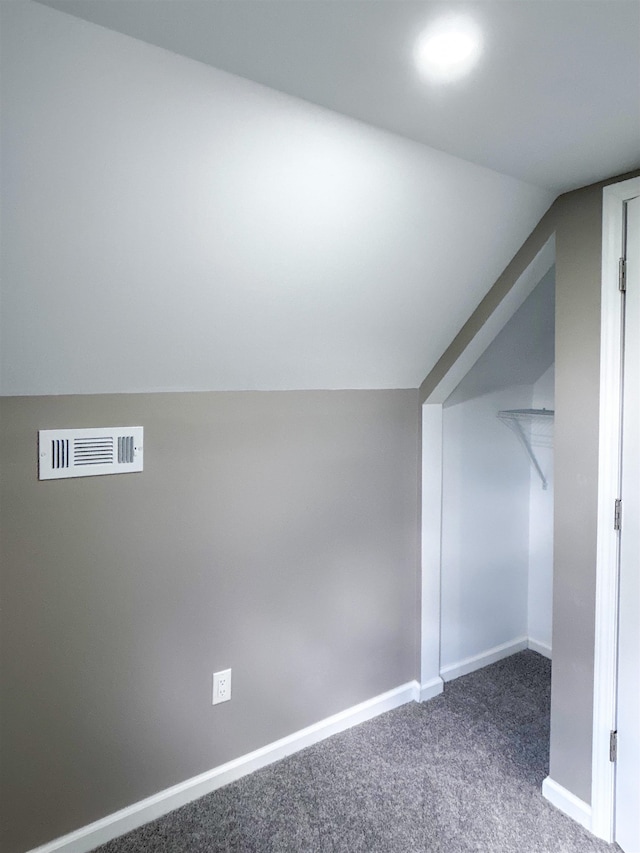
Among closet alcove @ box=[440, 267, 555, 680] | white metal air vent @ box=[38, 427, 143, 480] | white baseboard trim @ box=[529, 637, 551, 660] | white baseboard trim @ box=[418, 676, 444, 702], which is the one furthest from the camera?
white baseboard trim @ box=[529, 637, 551, 660]

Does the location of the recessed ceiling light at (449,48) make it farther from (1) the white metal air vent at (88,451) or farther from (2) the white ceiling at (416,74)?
(1) the white metal air vent at (88,451)

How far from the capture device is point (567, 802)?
6.39ft

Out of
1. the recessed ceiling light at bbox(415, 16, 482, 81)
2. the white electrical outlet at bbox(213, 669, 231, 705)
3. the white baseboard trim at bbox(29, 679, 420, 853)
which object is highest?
the recessed ceiling light at bbox(415, 16, 482, 81)

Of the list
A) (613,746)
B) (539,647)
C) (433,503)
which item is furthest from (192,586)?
(539,647)

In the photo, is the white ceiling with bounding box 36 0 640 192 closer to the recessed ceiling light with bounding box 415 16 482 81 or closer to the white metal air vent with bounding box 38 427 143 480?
the recessed ceiling light with bounding box 415 16 482 81

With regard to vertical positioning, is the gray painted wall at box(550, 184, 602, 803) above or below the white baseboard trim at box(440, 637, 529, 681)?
above

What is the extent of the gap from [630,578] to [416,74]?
60.5 inches

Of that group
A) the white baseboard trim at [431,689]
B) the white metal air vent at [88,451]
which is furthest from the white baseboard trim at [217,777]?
the white metal air vent at [88,451]

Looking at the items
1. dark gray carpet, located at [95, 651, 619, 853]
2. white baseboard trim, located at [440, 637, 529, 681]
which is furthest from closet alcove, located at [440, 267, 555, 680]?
dark gray carpet, located at [95, 651, 619, 853]

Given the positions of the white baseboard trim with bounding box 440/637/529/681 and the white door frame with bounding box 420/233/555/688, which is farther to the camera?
the white baseboard trim with bounding box 440/637/529/681

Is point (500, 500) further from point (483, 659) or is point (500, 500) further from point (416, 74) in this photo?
point (416, 74)

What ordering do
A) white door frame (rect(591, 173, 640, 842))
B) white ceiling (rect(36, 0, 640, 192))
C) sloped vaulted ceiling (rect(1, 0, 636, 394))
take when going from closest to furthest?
1. white ceiling (rect(36, 0, 640, 192))
2. sloped vaulted ceiling (rect(1, 0, 636, 394))
3. white door frame (rect(591, 173, 640, 842))

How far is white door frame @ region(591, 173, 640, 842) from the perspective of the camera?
177 cm

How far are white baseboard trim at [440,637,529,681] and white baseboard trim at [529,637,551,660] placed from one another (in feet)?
0.08
